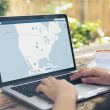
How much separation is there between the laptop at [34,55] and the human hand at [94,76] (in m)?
0.02

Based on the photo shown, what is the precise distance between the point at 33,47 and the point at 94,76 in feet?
0.87

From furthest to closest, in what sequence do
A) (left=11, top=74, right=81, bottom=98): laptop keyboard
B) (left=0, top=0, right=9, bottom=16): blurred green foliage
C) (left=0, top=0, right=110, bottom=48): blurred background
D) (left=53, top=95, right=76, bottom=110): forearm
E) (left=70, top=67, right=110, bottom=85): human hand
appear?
(left=0, top=0, right=110, bottom=48): blurred background, (left=0, top=0, right=9, bottom=16): blurred green foliage, (left=70, top=67, right=110, bottom=85): human hand, (left=11, top=74, right=81, bottom=98): laptop keyboard, (left=53, top=95, right=76, bottom=110): forearm

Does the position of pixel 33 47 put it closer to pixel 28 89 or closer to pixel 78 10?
pixel 28 89

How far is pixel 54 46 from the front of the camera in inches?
53.1

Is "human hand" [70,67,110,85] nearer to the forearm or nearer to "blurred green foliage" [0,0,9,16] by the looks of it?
the forearm

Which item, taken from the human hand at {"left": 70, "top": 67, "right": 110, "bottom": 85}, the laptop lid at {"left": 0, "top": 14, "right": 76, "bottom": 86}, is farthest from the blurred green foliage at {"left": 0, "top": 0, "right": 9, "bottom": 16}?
the human hand at {"left": 70, "top": 67, "right": 110, "bottom": 85}

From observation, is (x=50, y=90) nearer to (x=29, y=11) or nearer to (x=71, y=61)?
(x=71, y=61)

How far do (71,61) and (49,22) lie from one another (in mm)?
192

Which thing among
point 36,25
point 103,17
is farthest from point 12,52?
point 103,17

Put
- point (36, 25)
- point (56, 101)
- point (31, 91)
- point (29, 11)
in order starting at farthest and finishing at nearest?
point (29, 11)
point (36, 25)
point (31, 91)
point (56, 101)

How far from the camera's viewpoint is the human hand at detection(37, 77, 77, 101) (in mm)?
995

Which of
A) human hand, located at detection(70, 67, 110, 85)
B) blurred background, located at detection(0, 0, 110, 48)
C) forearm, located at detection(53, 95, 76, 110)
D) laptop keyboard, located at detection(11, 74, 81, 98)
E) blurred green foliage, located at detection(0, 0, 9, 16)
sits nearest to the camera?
forearm, located at detection(53, 95, 76, 110)

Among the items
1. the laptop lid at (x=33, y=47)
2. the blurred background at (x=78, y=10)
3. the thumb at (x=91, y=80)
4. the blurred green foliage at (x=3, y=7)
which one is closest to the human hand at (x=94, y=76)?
the thumb at (x=91, y=80)

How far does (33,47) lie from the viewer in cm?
128
